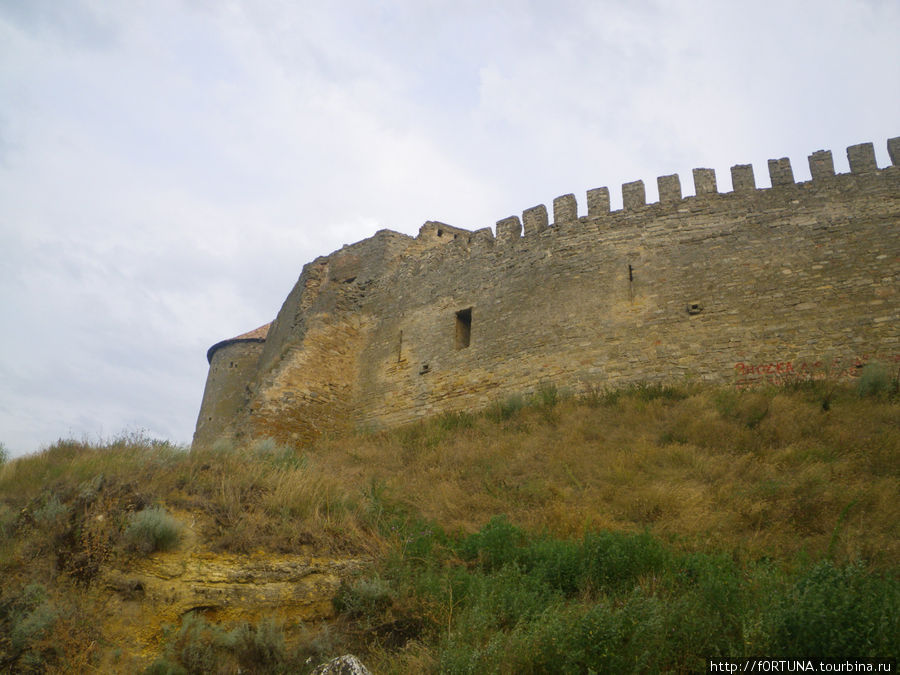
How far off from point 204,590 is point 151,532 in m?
0.72

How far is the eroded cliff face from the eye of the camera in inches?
198

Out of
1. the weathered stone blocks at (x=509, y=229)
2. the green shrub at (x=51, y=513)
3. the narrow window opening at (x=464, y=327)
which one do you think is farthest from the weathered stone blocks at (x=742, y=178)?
the green shrub at (x=51, y=513)

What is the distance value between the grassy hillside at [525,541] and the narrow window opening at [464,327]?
4.89 metres

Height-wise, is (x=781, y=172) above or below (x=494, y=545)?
above

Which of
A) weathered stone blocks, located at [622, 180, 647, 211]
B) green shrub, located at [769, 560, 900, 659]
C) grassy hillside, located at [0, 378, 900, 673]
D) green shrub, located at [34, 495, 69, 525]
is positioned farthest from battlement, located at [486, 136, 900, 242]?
green shrub, located at [34, 495, 69, 525]

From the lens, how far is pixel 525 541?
6.54 meters

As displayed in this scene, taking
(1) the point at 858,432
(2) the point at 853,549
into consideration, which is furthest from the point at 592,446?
(2) the point at 853,549

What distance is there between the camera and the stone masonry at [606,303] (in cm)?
1088

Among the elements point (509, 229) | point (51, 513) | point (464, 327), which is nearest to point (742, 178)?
point (509, 229)

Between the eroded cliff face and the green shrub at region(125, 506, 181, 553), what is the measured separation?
83mm

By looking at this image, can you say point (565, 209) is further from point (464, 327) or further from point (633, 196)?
point (464, 327)

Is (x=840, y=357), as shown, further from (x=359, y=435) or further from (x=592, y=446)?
(x=359, y=435)

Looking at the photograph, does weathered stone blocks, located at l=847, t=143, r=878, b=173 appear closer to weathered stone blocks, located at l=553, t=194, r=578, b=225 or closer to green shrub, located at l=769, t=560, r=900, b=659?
weathered stone blocks, located at l=553, t=194, r=578, b=225

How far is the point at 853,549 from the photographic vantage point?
18.2 ft
